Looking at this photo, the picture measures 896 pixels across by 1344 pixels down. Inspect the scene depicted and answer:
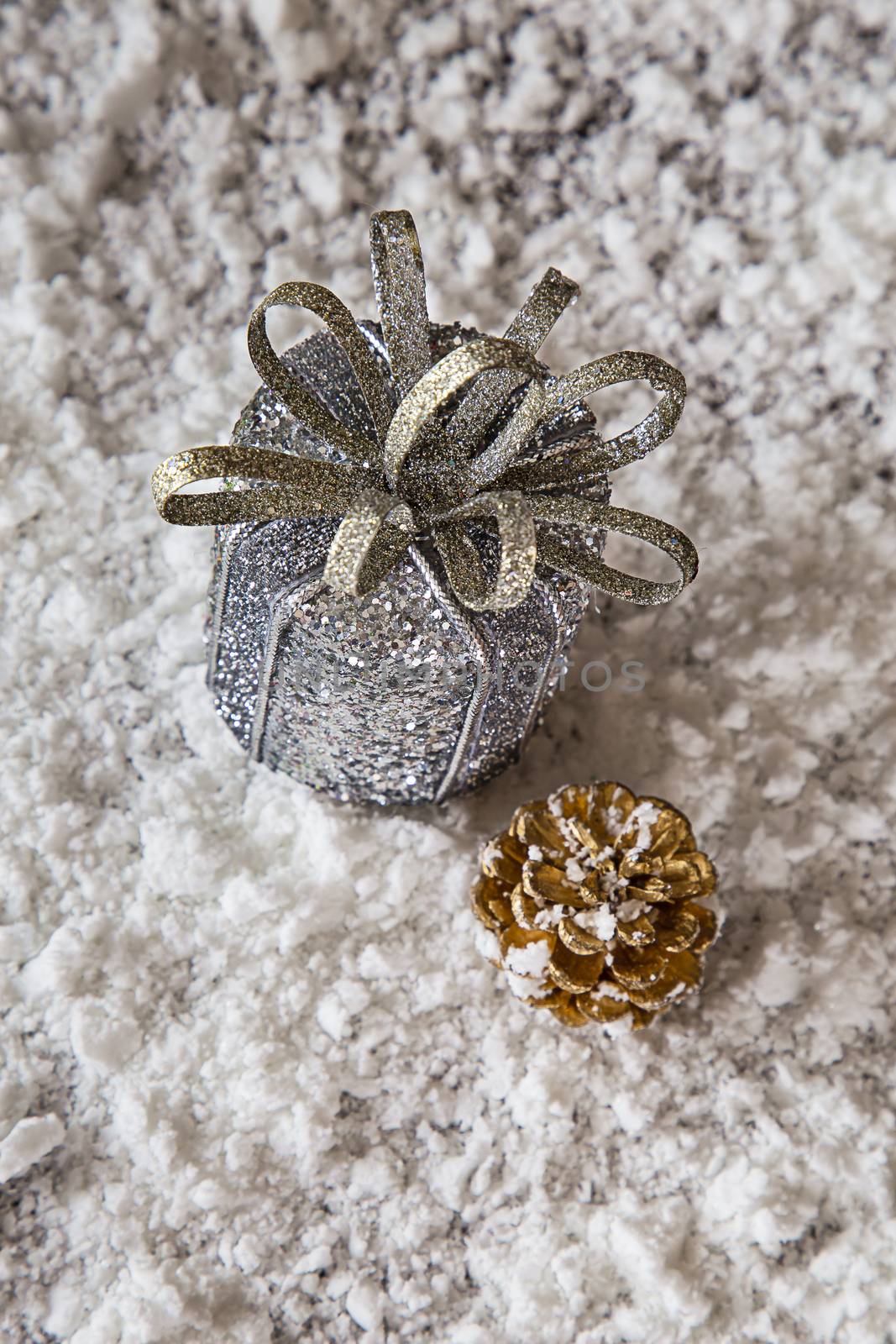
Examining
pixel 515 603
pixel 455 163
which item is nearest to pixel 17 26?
pixel 455 163

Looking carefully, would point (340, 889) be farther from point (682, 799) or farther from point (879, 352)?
point (879, 352)

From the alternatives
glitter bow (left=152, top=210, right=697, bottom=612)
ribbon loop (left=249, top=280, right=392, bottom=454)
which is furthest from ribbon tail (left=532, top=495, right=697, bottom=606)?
ribbon loop (left=249, top=280, right=392, bottom=454)

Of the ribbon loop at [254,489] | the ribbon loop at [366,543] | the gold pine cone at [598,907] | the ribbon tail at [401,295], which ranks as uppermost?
the ribbon tail at [401,295]

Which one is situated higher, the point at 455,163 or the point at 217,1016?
the point at 455,163

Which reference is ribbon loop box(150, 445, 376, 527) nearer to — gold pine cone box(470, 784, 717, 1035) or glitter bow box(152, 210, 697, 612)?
glitter bow box(152, 210, 697, 612)

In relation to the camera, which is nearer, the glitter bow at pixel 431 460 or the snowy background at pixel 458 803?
the glitter bow at pixel 431 460

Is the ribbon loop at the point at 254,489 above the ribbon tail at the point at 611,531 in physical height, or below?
above

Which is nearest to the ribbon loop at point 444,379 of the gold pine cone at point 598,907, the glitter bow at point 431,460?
the glitter bow at point 431,460

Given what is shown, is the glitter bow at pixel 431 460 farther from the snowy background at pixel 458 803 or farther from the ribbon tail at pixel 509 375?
the snowy background at pixel 458 803
